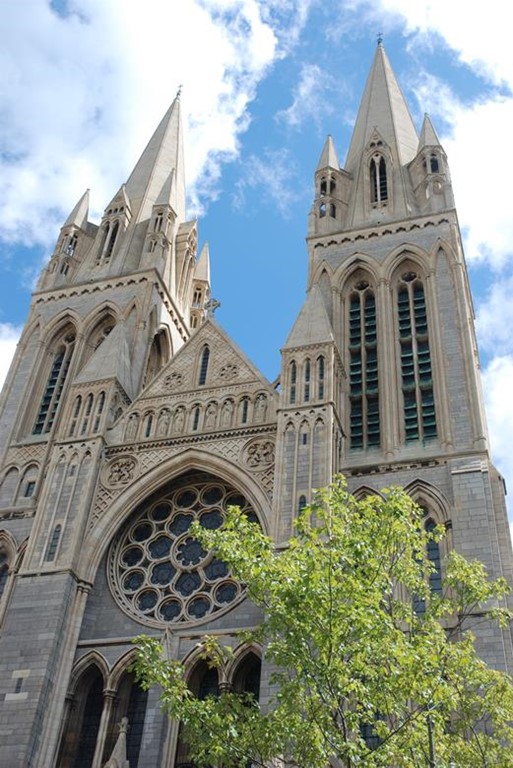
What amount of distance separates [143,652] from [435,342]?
15710 millimetres

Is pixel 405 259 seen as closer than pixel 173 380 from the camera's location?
No

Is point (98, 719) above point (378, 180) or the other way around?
the other way around

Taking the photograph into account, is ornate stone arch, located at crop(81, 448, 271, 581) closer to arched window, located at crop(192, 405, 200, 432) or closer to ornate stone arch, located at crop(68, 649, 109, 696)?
arched window, located at crop(192, 405, 200, 432)

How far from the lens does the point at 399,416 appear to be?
83.3 feet

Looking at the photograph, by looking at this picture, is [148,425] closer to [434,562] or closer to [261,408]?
[261,408]

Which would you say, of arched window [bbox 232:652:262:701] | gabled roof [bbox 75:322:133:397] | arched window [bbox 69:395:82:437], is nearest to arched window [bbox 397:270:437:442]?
arched window [bbox 232:652:262:701]

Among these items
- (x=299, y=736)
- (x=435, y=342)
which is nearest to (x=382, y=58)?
(x=435, y=342)

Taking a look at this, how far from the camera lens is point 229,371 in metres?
26.8

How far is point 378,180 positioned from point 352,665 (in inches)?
947

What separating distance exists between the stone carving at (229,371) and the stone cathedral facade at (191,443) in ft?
0.22

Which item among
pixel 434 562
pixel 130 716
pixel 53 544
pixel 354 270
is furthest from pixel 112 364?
pixel 434 562

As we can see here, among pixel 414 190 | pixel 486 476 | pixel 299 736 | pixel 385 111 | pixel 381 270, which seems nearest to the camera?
pixel 299 736

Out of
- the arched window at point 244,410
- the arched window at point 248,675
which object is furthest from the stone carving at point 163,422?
the arched window at point 248,675

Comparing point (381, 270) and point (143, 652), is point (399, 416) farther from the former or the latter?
point (143, 652)
